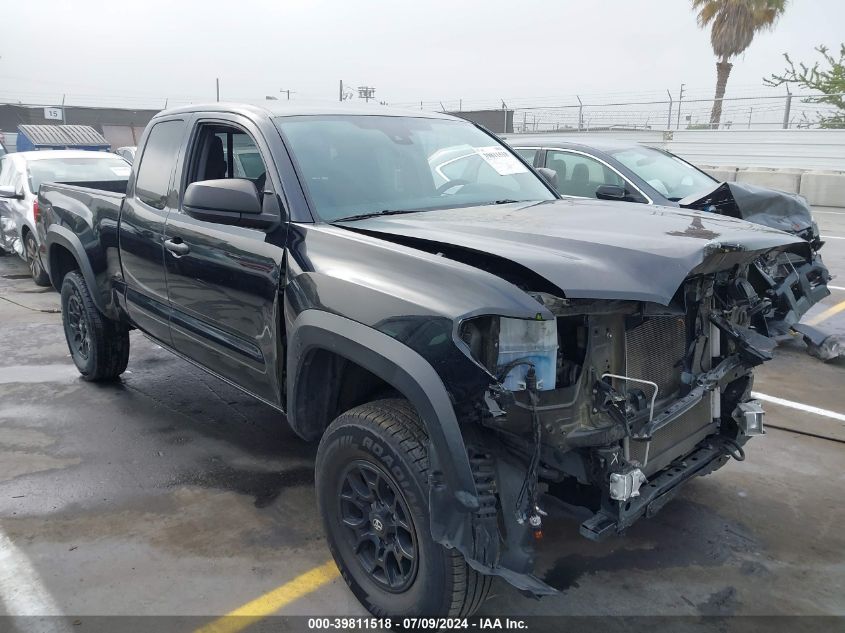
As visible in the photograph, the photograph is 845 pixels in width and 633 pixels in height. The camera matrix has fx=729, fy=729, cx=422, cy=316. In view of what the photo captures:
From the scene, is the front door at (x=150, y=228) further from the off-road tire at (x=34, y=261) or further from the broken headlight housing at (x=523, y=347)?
the off-road tire at (x=34, y=261)

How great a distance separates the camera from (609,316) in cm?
254

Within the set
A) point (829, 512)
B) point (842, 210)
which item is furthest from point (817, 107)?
point (829, 512)

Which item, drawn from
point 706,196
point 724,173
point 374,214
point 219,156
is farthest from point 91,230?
point 724,173

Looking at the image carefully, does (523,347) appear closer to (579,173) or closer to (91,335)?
(91,335)

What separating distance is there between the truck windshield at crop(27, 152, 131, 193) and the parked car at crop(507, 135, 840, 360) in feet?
18.5

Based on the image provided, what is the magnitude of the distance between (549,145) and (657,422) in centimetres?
569

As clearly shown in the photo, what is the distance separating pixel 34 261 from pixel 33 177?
3.63 ft

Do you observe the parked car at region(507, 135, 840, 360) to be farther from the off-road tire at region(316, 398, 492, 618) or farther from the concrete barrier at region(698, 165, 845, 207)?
the concrete barrier at region(698, 165, 845, 207)

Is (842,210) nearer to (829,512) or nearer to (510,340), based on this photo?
(829,512)

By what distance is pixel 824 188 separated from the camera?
18.1 meters

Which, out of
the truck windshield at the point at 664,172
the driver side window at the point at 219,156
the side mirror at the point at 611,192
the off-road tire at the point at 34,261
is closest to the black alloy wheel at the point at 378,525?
the driver side window at the point at 219,156

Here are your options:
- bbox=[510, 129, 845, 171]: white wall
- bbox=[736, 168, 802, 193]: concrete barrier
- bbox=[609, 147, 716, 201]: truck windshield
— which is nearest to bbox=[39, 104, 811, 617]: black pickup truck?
bbox=[609, 147, 716, 201]: truck windshield

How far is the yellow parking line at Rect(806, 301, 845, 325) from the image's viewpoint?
7.13 m

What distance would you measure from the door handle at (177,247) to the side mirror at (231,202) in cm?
61
